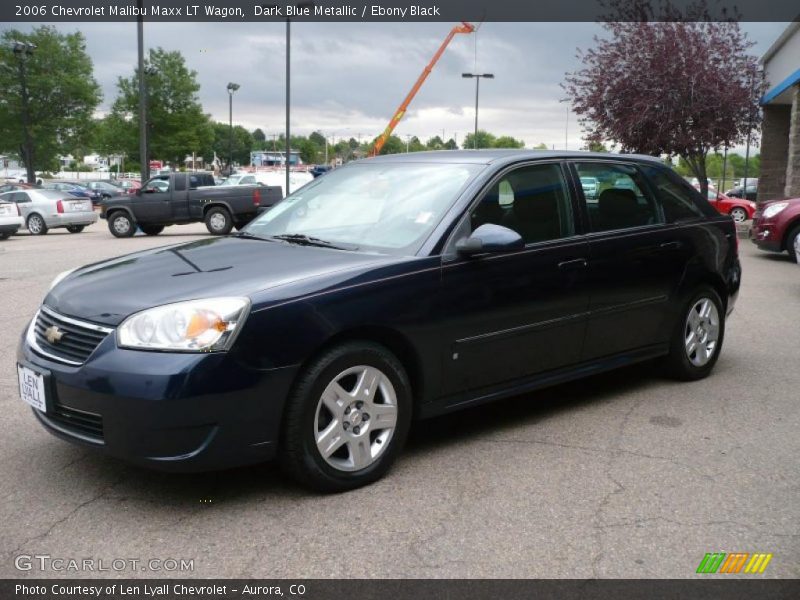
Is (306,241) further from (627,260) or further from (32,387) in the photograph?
(627,260)

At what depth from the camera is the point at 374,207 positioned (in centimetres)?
477

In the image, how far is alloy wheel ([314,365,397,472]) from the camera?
12.5 feet

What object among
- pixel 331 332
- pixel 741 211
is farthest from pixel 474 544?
pixel 741 211

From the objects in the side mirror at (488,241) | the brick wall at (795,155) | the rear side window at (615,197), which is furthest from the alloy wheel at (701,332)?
the brick wall at (795,155)

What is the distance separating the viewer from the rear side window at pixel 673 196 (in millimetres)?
5898

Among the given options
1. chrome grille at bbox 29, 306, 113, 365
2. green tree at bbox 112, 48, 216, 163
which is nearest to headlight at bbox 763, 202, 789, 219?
chrome grille at bbox 29, 306, 113, 365

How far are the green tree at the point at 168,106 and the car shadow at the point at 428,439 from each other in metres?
53.0

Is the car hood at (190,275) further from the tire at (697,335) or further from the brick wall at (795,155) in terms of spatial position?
the brick wall at (795,155)

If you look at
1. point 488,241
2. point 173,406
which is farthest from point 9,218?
point 173,406

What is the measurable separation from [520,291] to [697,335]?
6.77ft

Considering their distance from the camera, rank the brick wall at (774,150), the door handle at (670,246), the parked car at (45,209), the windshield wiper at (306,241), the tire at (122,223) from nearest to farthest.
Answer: the windshield wiper at (306,241) → the door handle at (670,246) → the tire at (122,223) → the parked car at (45,209) → the brick wall at (774,150)

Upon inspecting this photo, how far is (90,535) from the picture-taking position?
3.41 metres

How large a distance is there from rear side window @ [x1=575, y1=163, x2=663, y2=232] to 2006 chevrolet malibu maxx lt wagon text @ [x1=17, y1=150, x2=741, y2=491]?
0.05 ft
